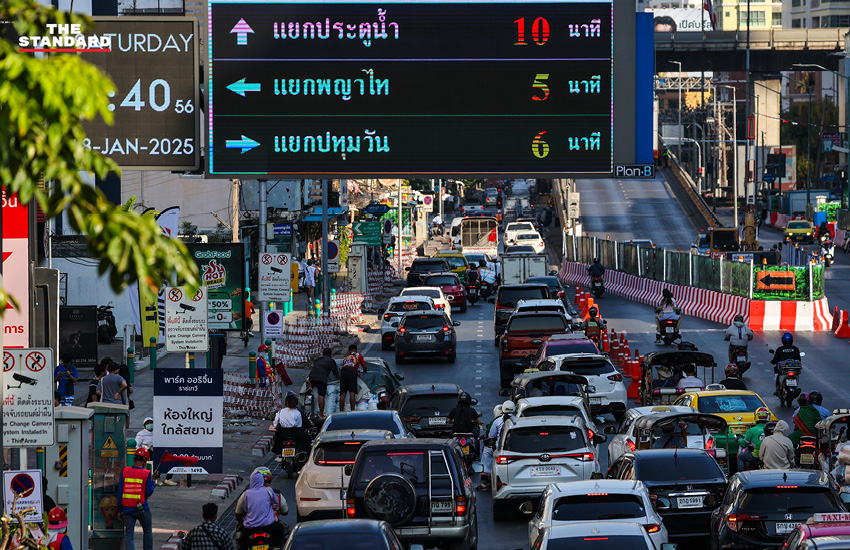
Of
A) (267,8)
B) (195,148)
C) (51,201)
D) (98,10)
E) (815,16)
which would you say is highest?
(815,16)

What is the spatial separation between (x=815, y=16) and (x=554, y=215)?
8870cm

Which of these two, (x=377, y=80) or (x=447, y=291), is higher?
(x=377, y=80)

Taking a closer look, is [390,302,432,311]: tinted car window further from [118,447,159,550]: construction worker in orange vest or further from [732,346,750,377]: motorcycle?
[118,447,159,550]: construction worker in orange vest

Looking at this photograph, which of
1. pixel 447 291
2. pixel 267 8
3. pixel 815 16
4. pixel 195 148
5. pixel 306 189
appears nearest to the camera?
pixel 195 148

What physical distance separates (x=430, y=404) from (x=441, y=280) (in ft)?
98.2

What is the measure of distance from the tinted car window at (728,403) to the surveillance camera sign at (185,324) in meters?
8.30

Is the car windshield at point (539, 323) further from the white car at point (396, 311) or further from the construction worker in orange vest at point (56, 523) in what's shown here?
the construction worker in orange vest at point (56, 523)

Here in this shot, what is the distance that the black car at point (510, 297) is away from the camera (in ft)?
132

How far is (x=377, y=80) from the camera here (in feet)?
65.1

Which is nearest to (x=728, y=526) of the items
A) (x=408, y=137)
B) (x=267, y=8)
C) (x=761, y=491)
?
(x=761, y=491)

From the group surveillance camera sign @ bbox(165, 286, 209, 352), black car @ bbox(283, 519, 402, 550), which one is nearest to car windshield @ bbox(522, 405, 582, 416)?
surveillance camera sign @ bbox(165, 286, 209, 352)

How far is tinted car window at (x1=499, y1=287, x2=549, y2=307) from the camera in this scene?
132ft

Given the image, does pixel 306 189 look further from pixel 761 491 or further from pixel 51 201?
pixel 51 201

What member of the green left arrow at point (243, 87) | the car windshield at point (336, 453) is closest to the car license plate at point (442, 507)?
the car windshield at point (336, 453)
